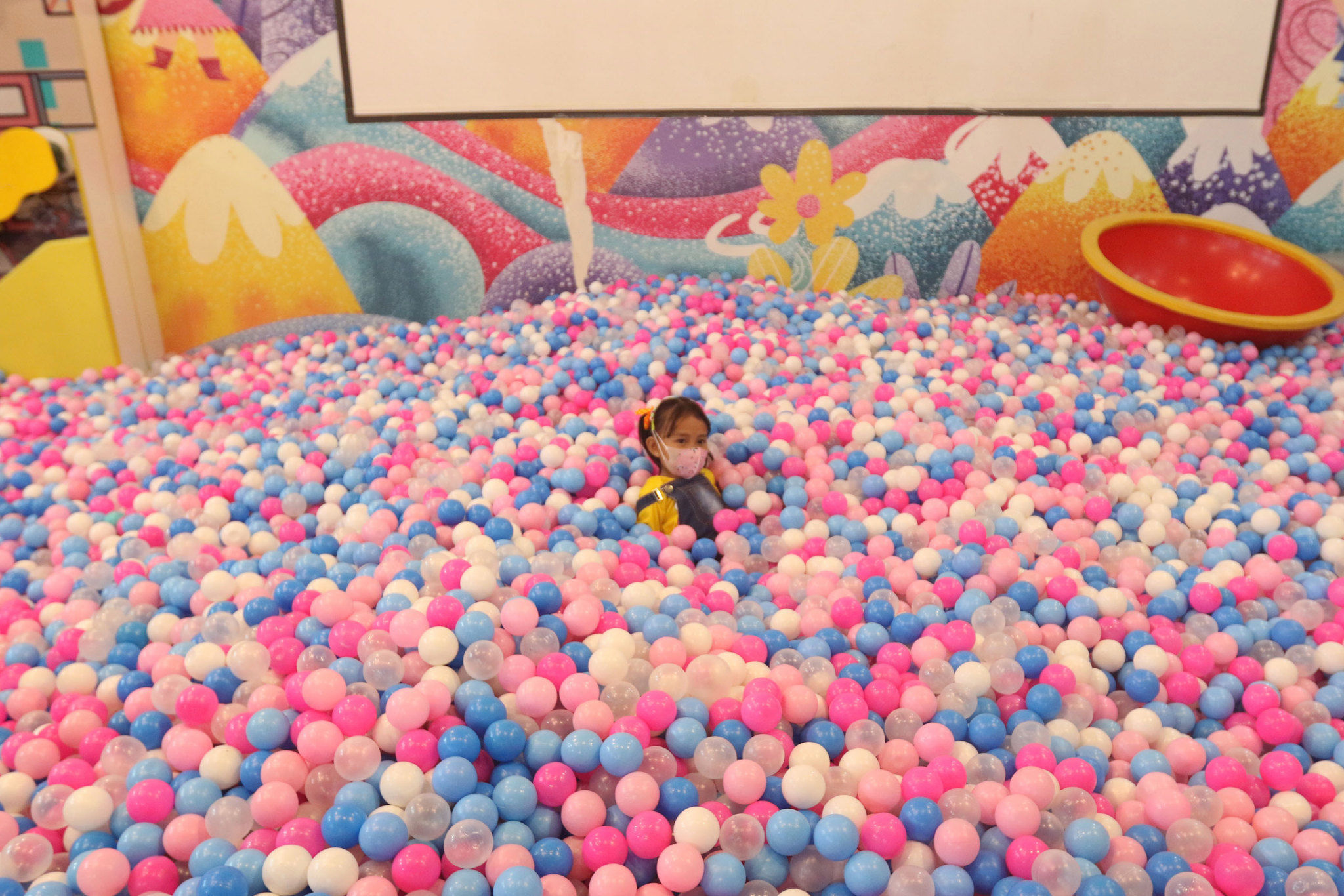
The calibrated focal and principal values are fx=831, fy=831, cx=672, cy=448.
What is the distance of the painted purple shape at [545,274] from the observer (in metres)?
3.40

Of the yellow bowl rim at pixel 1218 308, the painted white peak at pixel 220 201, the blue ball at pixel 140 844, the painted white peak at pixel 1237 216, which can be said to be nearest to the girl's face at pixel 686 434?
the blue ball at pixel 140 844

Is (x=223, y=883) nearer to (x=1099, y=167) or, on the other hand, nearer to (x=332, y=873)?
(x=332, y=873)

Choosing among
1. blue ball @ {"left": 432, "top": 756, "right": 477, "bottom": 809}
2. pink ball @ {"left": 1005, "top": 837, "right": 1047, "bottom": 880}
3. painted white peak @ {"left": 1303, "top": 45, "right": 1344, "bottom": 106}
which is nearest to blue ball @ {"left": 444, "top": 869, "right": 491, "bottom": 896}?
blue ball @ {"left": 432, "top": 756, "right": 477, "bottom": 809}

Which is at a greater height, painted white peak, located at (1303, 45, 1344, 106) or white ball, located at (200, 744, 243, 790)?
painted white peak, located at (1303, 45, 1344, 106)

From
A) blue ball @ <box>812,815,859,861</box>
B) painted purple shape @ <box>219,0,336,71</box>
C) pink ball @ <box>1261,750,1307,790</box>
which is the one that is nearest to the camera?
blue ball @ <box>812,815,859,861</box>

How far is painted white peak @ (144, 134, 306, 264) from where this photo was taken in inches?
126

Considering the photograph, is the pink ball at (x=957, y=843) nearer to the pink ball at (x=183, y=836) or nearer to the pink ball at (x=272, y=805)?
the pink ball at (x=272, y=805)

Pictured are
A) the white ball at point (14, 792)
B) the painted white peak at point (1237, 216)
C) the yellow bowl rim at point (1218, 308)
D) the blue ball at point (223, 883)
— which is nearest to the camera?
the blue ball at point (223, 883)

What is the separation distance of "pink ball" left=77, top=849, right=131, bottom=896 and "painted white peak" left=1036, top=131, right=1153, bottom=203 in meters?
3.52

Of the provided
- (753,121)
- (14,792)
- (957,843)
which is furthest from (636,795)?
(753,121)

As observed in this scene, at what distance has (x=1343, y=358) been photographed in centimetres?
284

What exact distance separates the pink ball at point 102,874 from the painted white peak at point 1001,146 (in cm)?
333

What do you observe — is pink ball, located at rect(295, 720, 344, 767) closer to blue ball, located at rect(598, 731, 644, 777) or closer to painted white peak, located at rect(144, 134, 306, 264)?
blue ball, located at rect(598, 731, 644, 777)

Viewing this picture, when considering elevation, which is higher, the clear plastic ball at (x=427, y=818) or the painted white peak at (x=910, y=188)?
the painted white peak at (x=910, y=188)
